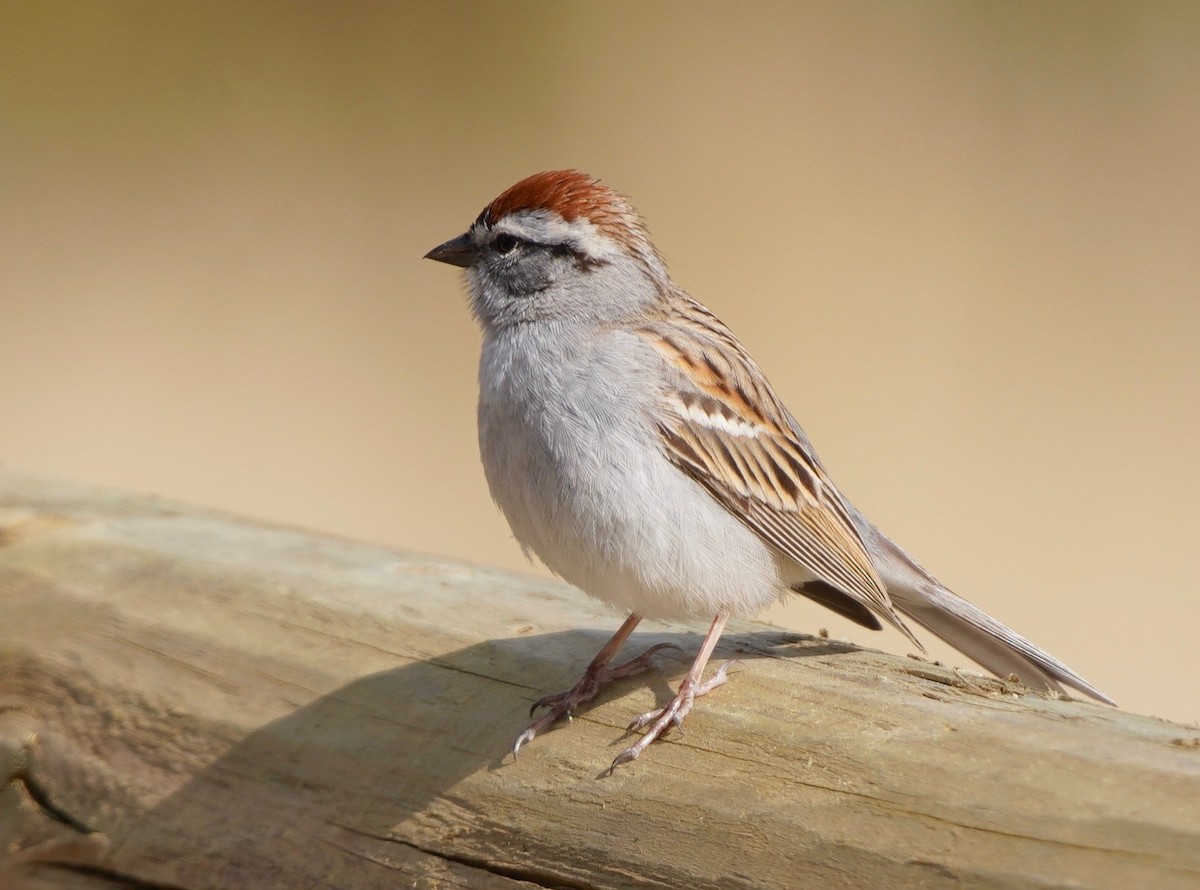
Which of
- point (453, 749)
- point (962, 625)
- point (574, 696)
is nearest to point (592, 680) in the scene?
point (574, 696)

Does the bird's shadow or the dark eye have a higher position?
the dark eye

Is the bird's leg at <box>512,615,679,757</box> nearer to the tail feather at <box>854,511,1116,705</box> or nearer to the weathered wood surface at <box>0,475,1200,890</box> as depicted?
the weathered wood surface at <box>0,475,1200,890</box>

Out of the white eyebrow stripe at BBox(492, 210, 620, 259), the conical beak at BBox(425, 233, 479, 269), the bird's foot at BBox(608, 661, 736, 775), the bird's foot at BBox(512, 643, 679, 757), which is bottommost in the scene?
the bird's foot at BBox(512, 643, 679, 757)

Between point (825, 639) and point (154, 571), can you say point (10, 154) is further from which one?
point (825, 639)

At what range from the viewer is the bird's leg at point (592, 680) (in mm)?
1785

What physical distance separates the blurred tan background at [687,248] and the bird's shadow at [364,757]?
1.96 m

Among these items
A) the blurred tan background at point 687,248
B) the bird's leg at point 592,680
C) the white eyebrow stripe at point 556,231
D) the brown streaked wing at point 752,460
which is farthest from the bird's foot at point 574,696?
the blurred tan background at point 687,248

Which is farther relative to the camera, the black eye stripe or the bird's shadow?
the black eye stripe

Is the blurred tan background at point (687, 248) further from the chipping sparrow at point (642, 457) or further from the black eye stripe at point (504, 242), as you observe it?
the black eye stripe at point (504, 242)

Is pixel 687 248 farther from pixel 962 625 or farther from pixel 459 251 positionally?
pixel 962 625

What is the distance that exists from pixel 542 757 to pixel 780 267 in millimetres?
2631

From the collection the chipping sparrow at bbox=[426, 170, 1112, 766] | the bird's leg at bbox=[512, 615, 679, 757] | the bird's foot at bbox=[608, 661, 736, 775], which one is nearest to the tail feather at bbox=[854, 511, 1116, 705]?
the chipping sparrow at bbox=[426, 170, 1112, 766]

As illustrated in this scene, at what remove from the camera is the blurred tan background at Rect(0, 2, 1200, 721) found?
3717 millimetres

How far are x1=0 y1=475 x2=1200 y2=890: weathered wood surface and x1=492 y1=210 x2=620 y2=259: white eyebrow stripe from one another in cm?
60
